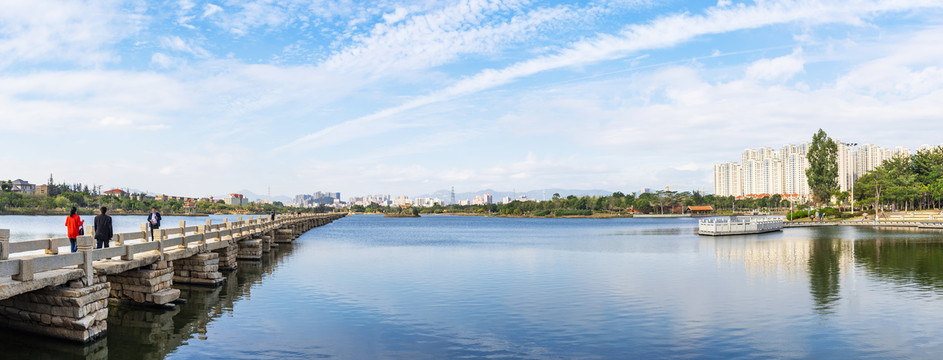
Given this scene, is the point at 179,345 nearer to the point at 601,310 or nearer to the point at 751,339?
the point at 601,310

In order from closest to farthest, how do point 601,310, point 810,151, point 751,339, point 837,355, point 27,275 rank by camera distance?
point 27,275
point 837,355
point 751,339
point 601,310
point 810,151

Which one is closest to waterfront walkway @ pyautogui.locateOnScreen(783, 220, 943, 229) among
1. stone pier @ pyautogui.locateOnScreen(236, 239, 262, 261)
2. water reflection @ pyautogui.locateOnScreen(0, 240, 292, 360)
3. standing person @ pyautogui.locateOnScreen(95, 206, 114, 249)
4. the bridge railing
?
stone pier @ pyautogui.locateOnScreen(236, 239, 262, 261)

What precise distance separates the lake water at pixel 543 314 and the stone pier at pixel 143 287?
561 millimetres

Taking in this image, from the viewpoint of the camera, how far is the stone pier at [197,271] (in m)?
27.8

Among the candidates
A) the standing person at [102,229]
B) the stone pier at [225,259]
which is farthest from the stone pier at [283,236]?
the standing person at [102,229]

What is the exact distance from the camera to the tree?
11662 cm

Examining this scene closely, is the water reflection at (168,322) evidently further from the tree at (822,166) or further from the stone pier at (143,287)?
the tree at (822,166)

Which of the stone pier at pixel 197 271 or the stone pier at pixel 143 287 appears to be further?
the stone pier at pixel 197 271

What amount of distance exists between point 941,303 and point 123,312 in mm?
31467

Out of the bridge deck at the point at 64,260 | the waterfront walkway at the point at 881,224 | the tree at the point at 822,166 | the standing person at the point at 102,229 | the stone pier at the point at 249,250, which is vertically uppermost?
the tree at the point at 822,166

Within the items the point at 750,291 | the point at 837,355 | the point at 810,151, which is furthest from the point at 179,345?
the point at 810,151

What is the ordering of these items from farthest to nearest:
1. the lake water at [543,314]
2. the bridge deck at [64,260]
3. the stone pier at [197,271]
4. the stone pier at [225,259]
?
the stone pier at [225,259] < the stone pier at [197,271] < the lake water at [543,314] < the bridge deck at [64,260]

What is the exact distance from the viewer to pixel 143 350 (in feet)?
54.5

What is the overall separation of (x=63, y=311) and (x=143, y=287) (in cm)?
532
